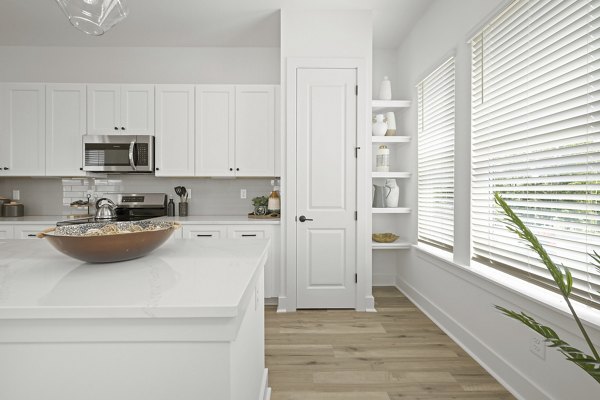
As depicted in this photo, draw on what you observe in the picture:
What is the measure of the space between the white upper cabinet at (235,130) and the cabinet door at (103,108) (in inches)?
34.3

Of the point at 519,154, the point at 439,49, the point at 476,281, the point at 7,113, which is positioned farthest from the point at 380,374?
the point at 7,113

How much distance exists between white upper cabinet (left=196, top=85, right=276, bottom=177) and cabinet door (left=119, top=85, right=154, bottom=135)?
1.67 feet

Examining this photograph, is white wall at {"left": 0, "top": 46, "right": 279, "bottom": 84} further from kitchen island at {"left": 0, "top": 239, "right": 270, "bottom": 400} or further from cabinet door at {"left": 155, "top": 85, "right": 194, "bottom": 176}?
kitchen island at {"left": 0, "top": 239, "right": 270, "bottom": 400}

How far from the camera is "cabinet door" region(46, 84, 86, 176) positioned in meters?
3.57

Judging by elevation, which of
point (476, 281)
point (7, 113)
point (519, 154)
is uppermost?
point (7, 113)

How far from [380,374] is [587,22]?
2094 mm

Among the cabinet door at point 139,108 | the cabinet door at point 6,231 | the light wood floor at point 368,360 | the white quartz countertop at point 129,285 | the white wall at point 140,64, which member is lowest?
the light wood floor at point 368,360

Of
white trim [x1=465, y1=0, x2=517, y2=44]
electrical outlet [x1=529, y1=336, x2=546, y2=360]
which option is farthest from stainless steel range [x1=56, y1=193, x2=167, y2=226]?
electrical outlet [x1=529, y1=336, x2=546, y2=360]

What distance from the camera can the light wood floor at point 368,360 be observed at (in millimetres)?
1910

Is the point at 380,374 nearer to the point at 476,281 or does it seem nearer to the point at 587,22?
the point at 476,281

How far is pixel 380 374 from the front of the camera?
209 centimetres

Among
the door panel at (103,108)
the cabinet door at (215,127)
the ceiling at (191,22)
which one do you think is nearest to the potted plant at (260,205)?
the cabinet door at (215,127)

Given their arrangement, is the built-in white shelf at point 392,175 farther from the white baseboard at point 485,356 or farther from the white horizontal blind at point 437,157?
the white baseboard at point 485,356

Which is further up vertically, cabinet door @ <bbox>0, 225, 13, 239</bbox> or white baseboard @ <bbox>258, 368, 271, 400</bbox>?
cabinet door @ <bbox>0, 225, 13, 239</bbox>
